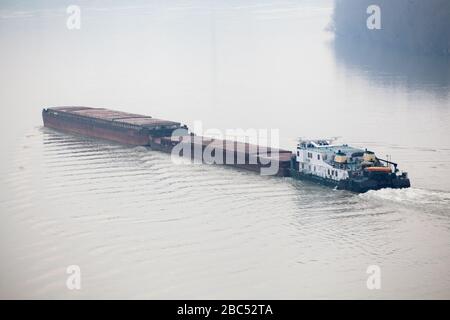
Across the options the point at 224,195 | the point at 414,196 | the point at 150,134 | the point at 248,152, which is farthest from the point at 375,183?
the point at 150,134

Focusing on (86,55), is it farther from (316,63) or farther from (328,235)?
(328,235)

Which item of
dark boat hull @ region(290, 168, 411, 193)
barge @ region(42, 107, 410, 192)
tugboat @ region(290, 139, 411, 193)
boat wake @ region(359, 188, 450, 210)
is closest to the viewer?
boat wake @ region(359, 188, 450, 210)

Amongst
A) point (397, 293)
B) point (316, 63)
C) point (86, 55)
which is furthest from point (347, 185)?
point (86, 55)

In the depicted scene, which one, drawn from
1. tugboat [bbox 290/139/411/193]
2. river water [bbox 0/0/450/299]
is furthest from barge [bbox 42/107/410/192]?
river water [bbox 0/0/450/299]

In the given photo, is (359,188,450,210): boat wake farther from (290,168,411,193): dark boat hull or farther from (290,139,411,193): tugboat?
(290,139,411,193): tugboat

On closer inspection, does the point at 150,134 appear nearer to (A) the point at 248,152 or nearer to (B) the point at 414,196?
(A) the point at 248,152

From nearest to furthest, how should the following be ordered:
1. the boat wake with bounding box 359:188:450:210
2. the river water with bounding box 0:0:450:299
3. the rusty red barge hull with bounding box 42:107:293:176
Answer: the river water with bounding box 0:0:450:299, the boat wake with bounding box 359:188:450:210, the rusty red barge hull with bounding box 42:107:293:176

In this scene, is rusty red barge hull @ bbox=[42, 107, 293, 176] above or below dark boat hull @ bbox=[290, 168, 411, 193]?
above
